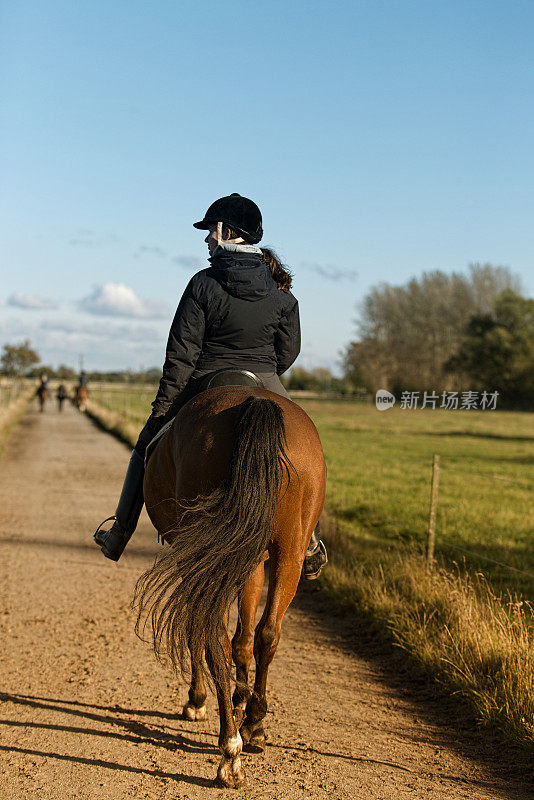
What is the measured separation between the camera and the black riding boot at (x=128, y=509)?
4.57 meters

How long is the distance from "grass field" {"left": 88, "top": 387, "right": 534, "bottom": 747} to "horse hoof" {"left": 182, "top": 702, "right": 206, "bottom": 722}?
165 cm

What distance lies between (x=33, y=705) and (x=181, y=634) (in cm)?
165

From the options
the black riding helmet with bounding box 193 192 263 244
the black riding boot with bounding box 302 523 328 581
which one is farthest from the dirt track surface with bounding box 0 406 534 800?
the black riding helmet with bounding box 193 192 263 244

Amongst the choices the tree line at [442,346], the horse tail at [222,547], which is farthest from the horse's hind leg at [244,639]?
the tree line at [442,346]

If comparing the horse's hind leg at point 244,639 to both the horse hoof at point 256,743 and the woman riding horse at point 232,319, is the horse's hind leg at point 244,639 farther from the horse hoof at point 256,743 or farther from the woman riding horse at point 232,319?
the woman riding horse at point 232,319

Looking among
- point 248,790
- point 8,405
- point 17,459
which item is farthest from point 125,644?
point 8,405

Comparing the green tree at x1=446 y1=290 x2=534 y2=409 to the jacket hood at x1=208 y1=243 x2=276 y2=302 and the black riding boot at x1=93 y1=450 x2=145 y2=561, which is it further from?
the jacket hood at x1=208 y1=243 x2=276 y2=302

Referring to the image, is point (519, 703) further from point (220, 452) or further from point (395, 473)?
point (395, 473)

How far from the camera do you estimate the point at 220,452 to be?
3424 millimetres

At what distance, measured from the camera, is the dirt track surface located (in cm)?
348

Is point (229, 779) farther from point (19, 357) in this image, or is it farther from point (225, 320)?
point (19, 357)

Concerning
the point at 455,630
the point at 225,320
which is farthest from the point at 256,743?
the point at 225,320

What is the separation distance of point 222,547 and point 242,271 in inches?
60.2

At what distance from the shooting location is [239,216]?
426 centimetres
